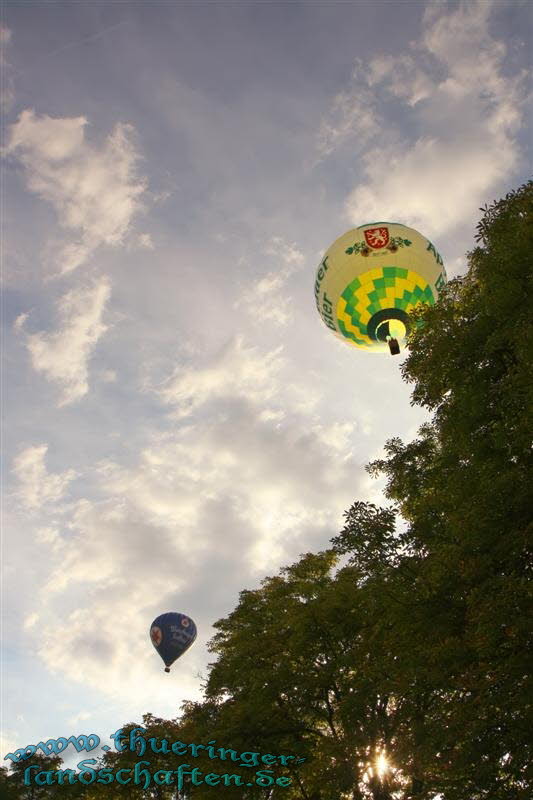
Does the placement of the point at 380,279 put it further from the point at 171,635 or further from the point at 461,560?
the point at 171,635

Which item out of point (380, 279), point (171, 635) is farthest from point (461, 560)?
point (171, 635)

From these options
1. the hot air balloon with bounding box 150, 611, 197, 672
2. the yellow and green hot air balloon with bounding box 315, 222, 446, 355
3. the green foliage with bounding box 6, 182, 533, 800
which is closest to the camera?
Answer: the green foliage with bounding box 6, 182, 533, 800

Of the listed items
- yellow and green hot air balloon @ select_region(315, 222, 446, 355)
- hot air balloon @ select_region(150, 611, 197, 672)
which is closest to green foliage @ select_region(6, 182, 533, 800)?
yellow and green hot air balloon @ select_region(315, 222, 446, 355)

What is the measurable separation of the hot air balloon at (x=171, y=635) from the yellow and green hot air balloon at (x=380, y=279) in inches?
1171

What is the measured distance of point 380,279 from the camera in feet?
68.7

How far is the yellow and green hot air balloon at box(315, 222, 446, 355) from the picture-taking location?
20859 millimetres

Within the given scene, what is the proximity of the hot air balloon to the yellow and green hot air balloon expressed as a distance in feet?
97.6

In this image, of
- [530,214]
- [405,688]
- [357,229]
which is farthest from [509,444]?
[357,229]

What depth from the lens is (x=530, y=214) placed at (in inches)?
387

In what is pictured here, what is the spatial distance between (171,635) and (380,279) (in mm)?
32349

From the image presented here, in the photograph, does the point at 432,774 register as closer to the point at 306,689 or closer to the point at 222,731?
the point at 306,689

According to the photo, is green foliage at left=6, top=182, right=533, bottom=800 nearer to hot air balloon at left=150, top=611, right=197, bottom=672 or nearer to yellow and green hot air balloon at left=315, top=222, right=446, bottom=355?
yellow and green hot air balloon at left=315, top=222, right=446, bottom=355

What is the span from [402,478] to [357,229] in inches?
448

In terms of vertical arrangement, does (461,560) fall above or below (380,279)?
below
